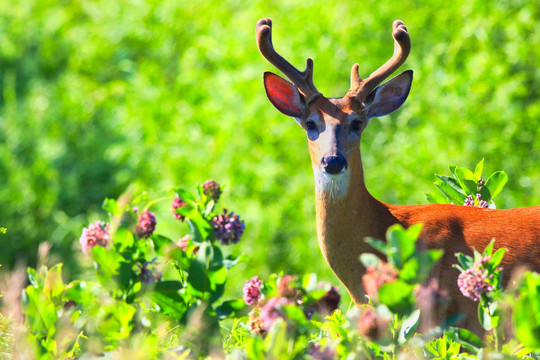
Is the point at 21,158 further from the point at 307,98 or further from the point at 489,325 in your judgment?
the point at 489,325

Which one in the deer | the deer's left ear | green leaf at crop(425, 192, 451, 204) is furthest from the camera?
the deer's left ear

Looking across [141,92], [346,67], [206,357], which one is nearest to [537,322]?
[206,357]

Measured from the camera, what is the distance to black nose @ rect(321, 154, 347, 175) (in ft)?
15.2

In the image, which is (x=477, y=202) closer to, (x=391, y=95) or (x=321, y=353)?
(x=391, y=95)

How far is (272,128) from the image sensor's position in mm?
13398

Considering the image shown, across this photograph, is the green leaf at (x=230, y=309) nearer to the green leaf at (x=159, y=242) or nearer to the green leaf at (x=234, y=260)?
the green leaf at (x=234, y=260)

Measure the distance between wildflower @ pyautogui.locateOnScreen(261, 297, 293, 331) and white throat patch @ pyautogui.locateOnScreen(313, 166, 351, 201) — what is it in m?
2.05

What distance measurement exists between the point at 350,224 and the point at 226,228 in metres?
1.61

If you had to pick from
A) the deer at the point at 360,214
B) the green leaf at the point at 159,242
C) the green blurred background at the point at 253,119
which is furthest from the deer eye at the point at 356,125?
the green blurred background at the point at 253,119

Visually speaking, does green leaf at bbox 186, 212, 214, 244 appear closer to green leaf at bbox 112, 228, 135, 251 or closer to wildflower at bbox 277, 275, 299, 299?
green leaf at bbox 112, 228, 135, 251

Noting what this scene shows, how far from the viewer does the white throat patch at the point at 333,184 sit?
4.72m

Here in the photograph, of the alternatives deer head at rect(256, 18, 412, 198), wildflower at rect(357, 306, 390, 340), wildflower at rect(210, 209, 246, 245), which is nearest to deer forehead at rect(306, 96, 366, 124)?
deer head at rect(256, 18, 412, 198)

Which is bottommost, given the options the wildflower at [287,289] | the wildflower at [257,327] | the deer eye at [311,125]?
the deer eye at [311,125]

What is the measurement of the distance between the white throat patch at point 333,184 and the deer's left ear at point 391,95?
70 cm
